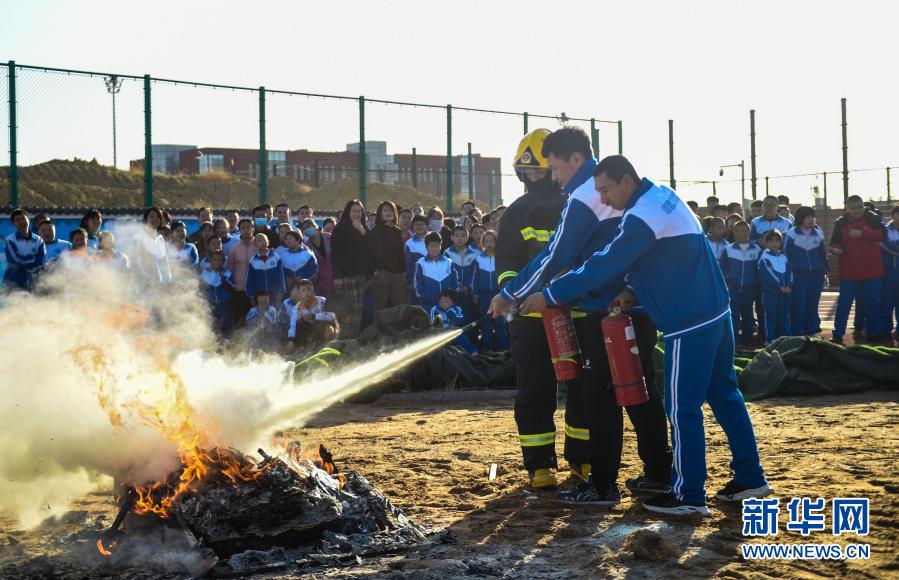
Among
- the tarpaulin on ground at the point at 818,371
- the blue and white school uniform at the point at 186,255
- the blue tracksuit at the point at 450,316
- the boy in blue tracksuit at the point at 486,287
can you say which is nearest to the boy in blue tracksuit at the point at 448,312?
the blue tracksuit at the point at 450,316

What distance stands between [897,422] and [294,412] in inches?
231

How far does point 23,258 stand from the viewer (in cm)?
1204

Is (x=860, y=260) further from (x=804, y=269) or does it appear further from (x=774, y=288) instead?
(x=774, y=288)

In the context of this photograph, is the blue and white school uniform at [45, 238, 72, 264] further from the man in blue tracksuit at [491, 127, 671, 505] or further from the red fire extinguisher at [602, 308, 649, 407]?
the red fire extinguisher at [602, 308, 649, 407]

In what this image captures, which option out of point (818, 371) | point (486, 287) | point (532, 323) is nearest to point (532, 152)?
point (532, 323)

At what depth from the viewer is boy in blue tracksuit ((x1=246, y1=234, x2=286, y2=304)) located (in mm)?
13414

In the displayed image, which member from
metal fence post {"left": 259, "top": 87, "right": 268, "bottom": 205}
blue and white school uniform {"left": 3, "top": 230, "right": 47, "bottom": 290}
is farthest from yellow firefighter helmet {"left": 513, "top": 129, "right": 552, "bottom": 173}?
metal fence post {"left": 259, "top": 87, "right": 268, "bottom": 205}

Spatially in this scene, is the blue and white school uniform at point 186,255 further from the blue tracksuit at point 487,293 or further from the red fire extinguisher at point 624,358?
the red fire extinguisher at point 624,358

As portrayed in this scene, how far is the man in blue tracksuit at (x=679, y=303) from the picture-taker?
18.8ft

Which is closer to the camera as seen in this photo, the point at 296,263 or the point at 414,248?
the point at 296,263

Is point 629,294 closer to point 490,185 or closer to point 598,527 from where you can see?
point 598,527

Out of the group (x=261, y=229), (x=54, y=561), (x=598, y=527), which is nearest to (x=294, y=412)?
(x=54, y=561)

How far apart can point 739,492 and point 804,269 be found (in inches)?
437

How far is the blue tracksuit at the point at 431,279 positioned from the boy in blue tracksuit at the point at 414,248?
246mm
